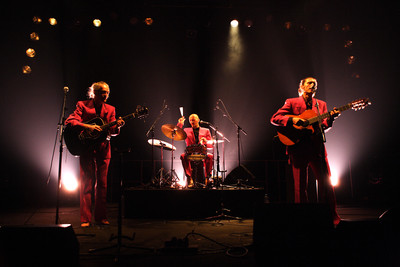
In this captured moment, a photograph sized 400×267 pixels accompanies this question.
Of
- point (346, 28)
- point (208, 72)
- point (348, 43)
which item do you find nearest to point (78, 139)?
point (208, 72)

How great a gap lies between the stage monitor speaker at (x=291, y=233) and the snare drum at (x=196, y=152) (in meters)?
4.00

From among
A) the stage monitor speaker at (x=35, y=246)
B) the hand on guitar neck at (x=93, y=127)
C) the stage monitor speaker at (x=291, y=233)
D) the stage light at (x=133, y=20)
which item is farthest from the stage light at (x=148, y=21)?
the stage monitor speaker at (x=291, y=233)

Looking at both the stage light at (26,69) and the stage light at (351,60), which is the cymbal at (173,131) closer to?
the stage light at (26,69)

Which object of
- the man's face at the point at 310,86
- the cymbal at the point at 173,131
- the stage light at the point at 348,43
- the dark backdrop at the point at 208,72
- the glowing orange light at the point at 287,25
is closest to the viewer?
the man's face at the point at 310,86

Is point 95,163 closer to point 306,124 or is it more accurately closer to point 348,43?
point 306,124

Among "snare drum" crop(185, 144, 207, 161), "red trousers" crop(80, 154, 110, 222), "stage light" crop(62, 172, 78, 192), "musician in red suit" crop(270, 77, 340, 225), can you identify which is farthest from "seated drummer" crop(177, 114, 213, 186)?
"musician in red suit" crop(270, 77, 340, 225)

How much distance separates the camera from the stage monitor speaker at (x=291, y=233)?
6.18 feet

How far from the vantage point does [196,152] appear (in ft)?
20.0

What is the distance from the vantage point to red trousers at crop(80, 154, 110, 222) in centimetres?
407

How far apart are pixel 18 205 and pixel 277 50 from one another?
8961 mm

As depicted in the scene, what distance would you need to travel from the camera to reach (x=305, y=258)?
1859 mm

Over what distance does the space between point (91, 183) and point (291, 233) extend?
10.6ft

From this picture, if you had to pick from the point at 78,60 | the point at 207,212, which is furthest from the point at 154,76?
the point at 207,212

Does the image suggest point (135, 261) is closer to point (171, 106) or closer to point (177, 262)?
point (177, 262)
